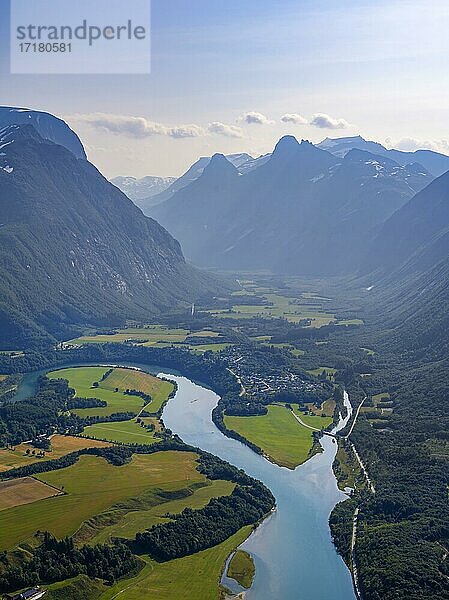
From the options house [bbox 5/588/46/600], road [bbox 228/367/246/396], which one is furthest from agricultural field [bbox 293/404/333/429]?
house [bbox 5/588/46/600]

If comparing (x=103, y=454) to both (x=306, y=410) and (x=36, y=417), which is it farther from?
(x=306, y=410)

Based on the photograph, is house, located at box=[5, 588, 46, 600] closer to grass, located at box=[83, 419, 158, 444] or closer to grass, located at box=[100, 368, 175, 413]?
grass, located at box=[83, 419, 158, 444]

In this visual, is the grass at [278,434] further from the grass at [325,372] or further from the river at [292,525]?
the grass at [325,372]

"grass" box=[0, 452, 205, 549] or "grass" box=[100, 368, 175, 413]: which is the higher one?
"grass" box=[0, 452, 205, 549]

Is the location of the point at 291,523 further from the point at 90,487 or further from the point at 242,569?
the point at 90,487

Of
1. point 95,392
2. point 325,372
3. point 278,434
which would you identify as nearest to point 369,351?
point 325,372

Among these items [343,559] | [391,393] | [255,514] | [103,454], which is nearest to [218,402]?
[391,393]

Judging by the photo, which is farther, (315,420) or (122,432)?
(315,420)
